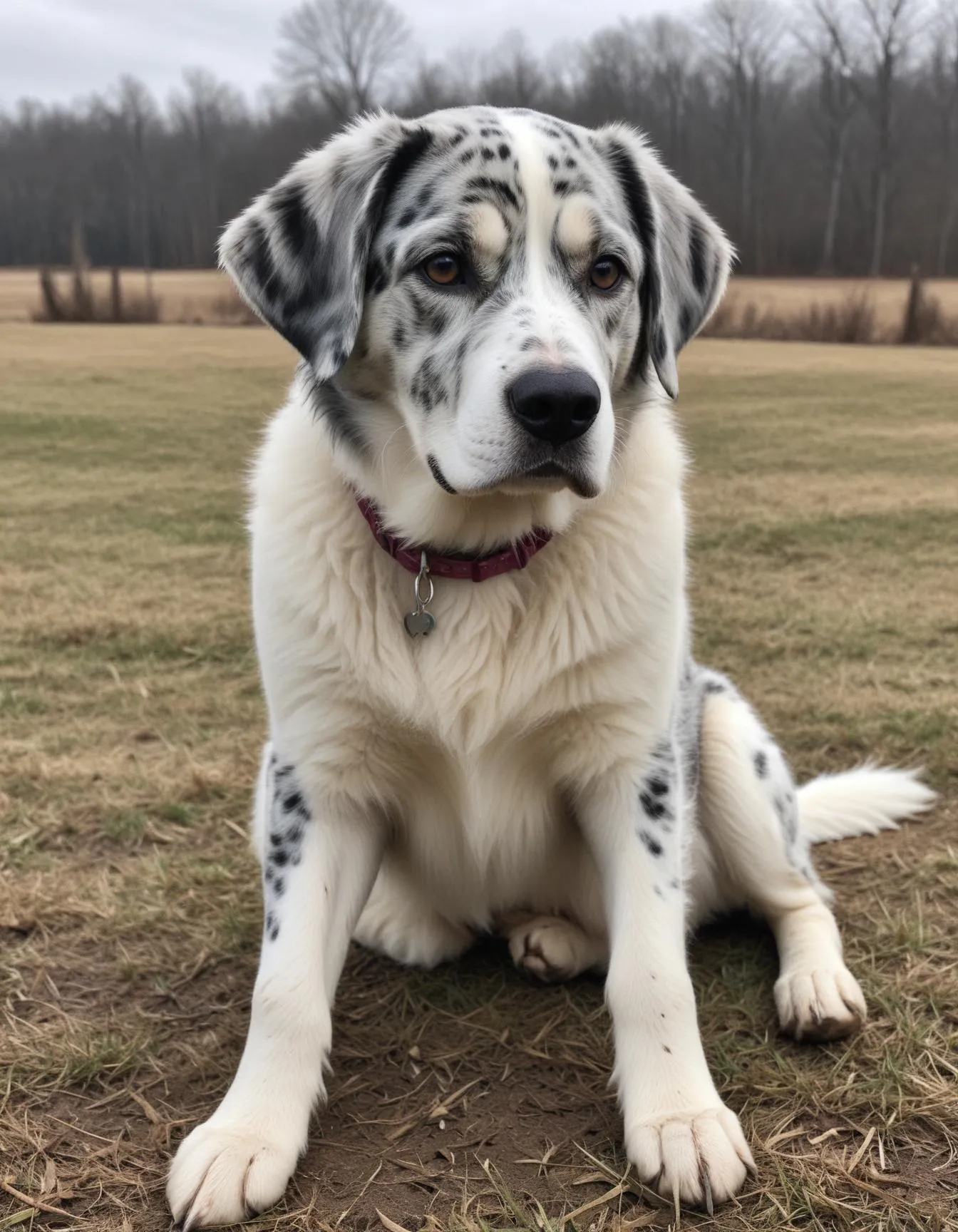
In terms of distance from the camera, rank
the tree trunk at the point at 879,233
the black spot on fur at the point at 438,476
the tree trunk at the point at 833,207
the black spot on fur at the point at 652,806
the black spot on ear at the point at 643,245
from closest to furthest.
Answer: the black spot on fur at the point at 438,476 → the black spot on fur at the point at 652,806 → the black spot on ear at the point at 643,245 → the tree trunk at the point at 879,233 → the tree trunk at the point at 833,207

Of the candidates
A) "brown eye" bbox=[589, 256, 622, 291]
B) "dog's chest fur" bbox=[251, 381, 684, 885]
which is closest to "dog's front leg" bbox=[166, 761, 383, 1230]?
"dog's chest fur" bbox=[251, 381, 684, 885]

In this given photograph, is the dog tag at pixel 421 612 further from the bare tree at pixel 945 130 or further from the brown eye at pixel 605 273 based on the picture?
the bare tree at pixel 945 130

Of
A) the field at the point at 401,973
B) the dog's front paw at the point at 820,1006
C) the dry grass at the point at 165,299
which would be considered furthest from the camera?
the dry grass at the point at 165,299

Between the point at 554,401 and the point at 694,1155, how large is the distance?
141 centimetres

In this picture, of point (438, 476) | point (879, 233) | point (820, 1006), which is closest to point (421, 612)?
point (438, 476)

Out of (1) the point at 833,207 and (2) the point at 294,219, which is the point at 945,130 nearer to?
(1) the point at 833,207

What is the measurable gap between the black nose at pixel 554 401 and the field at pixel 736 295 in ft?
63.8

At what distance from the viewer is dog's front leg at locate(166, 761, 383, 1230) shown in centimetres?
199

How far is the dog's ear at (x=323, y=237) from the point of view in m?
2.33

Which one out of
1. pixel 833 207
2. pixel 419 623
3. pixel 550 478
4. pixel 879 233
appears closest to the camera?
pixel 550 478

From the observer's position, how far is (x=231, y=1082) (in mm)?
2260

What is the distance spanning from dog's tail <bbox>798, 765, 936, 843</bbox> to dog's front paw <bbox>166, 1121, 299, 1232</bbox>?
74.8 inches

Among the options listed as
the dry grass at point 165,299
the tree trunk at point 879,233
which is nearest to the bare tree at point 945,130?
the tree trunk at point 879,233

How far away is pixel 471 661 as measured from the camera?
2299 millimetres
